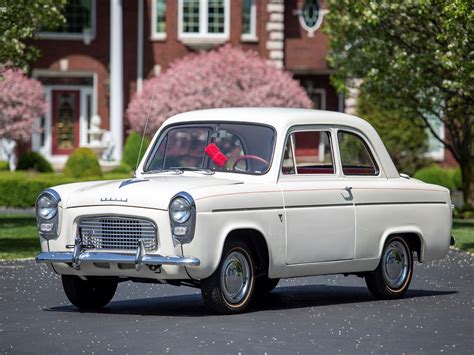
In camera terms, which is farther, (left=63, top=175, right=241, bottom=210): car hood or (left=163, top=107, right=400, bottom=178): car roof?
(left=163, top=107, right=400, bottom=178): car roof

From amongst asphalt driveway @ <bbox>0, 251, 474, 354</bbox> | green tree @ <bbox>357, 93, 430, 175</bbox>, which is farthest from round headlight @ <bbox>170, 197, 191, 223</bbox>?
green tree @ <bbox>357, 93, 430, 175</bbox>

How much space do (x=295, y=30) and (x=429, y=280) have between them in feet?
113

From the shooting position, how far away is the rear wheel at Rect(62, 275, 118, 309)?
43.2 ft

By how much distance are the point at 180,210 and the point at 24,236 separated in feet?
43.3

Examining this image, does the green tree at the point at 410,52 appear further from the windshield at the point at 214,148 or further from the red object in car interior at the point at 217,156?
the red object in car interior at the point at 217,156

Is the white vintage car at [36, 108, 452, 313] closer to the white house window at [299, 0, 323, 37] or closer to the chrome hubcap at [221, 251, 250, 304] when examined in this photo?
the chrome hubcap at [221, 251, 250, 304]

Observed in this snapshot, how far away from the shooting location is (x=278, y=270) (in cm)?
1302

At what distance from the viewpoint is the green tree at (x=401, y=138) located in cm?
4575

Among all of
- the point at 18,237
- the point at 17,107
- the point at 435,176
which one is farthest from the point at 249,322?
the point at 17,107

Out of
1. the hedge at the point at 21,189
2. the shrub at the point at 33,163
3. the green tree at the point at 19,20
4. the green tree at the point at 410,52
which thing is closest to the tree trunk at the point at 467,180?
the green tree at the point at 410,52

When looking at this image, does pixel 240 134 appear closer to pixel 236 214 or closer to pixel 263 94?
pixel 236 214

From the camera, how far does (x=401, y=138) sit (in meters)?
45.8

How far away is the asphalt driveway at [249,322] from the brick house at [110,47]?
3211cm

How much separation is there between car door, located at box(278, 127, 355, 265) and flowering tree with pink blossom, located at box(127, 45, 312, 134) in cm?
3045
